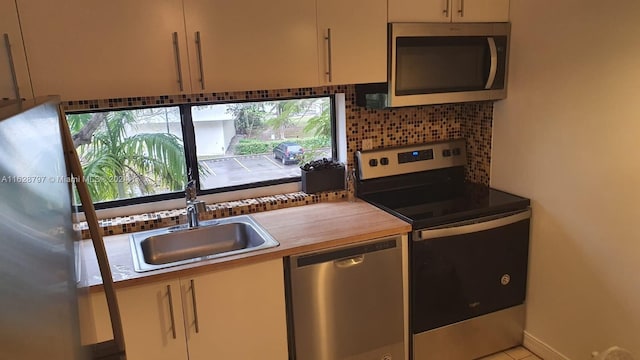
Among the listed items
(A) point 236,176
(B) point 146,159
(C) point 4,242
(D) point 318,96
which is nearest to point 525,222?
(D) point 318,96

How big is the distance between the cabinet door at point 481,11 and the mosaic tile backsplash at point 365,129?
0.47 metres

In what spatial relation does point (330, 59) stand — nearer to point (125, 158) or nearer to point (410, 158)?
point (410, 158)

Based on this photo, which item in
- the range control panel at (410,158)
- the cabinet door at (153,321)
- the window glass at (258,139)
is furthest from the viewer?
the range control panel at (410,158)

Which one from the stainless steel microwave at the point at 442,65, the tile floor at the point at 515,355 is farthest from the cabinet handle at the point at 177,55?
the tile floor at the point at 515,355

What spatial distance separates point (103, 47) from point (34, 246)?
1364 millimetres

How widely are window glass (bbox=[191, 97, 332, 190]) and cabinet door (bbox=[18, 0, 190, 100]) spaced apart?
21.0 inches

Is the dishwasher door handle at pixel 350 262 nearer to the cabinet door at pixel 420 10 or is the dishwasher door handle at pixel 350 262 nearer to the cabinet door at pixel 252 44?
the cabinet door at pixel 252 44

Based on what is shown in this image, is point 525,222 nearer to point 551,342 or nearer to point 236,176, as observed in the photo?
point 551,342

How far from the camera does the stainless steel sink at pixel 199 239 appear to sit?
214 cm

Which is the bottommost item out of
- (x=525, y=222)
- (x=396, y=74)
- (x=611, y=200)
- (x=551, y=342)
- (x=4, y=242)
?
(x=551, y=342)

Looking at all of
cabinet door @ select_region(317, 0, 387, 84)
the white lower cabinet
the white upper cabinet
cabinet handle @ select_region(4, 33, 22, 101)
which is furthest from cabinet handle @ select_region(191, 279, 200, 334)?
the white upper cabinet

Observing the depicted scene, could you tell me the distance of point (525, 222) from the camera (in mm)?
2414

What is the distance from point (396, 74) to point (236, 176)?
3.30 feet

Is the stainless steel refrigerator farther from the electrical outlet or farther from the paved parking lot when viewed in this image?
the electrical outlet
